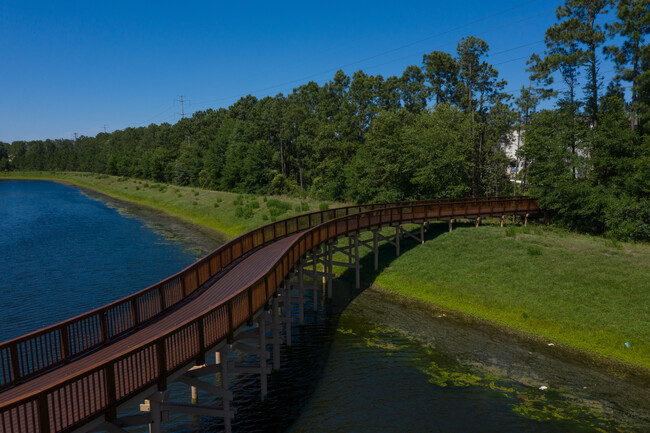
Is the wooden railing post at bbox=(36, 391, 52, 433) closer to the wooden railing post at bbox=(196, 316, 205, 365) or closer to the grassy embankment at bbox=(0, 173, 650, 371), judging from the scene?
the wooden railing post at bbox=(196, 316, 205, 365)

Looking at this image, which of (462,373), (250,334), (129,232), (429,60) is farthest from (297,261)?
(429,60)

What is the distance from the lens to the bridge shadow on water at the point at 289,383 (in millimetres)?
A: 13500

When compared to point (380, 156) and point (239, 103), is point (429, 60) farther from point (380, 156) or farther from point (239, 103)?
point (239, 103)

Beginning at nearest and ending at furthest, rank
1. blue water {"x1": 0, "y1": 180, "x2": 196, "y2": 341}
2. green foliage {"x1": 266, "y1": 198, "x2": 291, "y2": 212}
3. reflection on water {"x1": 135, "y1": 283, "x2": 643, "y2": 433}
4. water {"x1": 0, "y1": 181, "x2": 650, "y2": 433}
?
1. reflection on water {"x1": 135, "y1": 283, "x2": 643, "y2": 433}
2. water {"x1": 0, "y1": 181, "x2": 650, "y2": 433}
3. blue water {"x1": 0, "y1": 180, "x2": 196, "y2": 341}
4. green foliage {"x1": 266, "y1": 198, "x2": 291, "y2": 212}

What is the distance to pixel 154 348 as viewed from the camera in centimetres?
1000

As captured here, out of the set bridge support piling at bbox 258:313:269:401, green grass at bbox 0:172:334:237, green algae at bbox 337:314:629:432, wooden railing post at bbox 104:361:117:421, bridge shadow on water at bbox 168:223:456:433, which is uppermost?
green grass at bbox 0:172:334:237

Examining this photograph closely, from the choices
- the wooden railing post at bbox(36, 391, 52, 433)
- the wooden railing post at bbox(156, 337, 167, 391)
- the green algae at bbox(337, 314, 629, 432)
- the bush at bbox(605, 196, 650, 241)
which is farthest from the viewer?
the bush at bbox(605, 196, 650, 241)

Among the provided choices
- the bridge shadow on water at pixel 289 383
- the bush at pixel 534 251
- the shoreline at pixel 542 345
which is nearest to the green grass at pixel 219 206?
the bridge shadow on water at pixel 289 383

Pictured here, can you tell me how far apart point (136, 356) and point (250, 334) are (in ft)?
22.2

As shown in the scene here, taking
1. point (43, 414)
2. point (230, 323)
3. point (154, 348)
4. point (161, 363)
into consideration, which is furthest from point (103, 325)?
point (43, 414)

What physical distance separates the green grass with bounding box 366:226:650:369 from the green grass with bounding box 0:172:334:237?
21857mm

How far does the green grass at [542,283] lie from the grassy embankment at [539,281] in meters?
0.04

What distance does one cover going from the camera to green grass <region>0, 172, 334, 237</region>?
160 feet

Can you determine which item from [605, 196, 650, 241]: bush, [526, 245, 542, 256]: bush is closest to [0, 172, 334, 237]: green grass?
[526, 245, 542, 256]: bush
